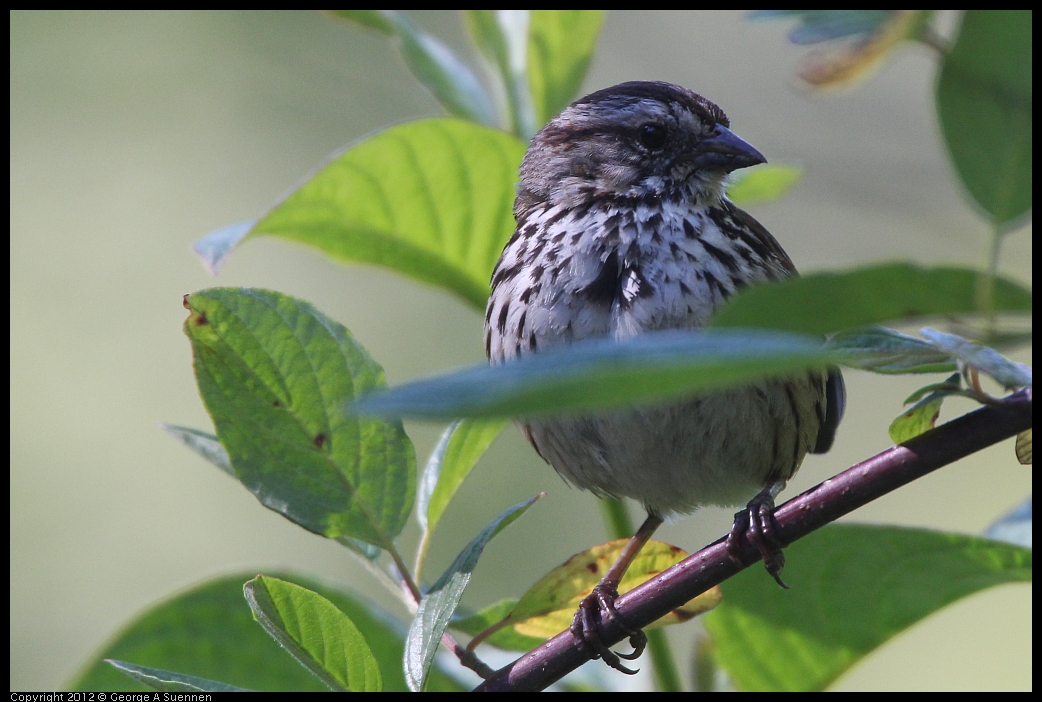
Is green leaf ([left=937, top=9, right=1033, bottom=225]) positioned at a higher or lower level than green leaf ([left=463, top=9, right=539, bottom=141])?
lower

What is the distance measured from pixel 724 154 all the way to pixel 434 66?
0.79m

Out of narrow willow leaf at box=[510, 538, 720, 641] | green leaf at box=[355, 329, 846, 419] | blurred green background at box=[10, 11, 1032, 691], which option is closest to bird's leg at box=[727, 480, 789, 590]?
narrow willow leaf at box=[510, 538, 720, 641]

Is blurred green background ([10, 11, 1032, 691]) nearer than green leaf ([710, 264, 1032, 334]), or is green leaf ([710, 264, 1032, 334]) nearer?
green leaf ([710, 264, 1032, 334])

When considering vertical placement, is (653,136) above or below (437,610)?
above

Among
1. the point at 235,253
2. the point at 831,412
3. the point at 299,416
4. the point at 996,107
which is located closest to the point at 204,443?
the point at 299,416

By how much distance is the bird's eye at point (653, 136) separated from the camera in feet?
8.90

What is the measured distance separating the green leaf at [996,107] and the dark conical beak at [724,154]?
1364 millimetres

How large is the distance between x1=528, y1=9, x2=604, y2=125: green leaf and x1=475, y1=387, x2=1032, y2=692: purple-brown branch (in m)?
1.18

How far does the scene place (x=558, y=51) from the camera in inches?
93.5

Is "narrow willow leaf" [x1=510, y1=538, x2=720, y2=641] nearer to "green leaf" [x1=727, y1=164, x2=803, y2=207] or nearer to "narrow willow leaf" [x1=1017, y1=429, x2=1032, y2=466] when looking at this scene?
"narrow willow leaf" [x1=1017, y1=429, x2=1032, y2=466]

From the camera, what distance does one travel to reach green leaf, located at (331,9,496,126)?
7.29ft

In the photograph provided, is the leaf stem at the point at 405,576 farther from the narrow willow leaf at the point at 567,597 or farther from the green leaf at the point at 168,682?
the green leaf at the point at 168,682

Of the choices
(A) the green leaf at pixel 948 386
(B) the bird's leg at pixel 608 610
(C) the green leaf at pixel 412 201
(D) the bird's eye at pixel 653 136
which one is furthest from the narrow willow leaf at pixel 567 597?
(D) the bird's eye at pixel 653 136

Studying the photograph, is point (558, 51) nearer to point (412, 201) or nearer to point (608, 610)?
point (412, 201)
